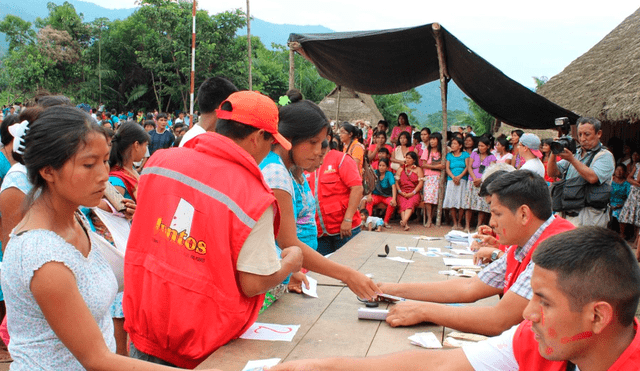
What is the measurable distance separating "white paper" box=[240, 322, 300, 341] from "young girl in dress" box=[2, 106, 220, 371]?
620 millimetres

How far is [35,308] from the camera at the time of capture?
55.5 inches

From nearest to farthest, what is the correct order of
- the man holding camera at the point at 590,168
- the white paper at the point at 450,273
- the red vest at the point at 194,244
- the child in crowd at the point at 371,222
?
the red vest at the point at 194,244, the white paper at the point at 450,273, the man holding camera at the point at 590,168, the child in crowd at the point at 371,222

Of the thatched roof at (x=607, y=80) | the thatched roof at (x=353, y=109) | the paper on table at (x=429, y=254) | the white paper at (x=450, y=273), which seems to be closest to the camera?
the white paper at (x=450, y=273)

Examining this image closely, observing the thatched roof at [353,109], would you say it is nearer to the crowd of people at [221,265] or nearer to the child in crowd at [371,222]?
the child in crowd at [371,222]

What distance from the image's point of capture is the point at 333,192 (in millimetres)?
4707

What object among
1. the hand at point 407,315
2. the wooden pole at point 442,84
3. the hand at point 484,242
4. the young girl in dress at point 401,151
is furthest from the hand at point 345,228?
the young girl in dress at point 401,151

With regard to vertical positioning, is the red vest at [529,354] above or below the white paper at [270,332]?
above

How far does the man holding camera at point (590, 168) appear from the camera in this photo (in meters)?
5.00

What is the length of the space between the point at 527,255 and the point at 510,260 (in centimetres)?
21

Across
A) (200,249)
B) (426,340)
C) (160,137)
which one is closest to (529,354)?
(426,340)

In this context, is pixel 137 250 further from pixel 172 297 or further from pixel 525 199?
pixel 525 199

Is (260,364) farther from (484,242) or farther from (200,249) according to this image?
(484,242)

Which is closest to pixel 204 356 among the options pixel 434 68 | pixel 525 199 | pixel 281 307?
pixel 281 307

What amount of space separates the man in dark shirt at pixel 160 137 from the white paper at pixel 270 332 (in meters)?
7.60
